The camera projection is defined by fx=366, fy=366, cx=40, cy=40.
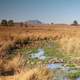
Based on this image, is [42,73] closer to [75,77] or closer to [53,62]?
[75,77]

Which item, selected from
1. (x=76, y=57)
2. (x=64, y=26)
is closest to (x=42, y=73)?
(x=76, y=57)

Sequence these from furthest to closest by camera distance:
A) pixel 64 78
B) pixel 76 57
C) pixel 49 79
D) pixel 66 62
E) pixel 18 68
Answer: pixel 76 57 → pixel 66 62 → pixel 18 68 → pixel 64 78 → pixel 49 79

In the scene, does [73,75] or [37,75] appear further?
[73,75]

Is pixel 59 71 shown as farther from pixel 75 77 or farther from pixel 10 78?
pixel 10 78

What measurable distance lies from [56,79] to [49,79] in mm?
446

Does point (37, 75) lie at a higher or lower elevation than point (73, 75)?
higher

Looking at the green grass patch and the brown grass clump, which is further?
the green grass patch

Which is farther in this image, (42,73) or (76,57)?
(76,57)

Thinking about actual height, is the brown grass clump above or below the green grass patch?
above

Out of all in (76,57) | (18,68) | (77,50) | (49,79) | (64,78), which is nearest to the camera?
(49,79)

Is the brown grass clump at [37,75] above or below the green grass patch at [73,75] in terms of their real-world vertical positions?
above

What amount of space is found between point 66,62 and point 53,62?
492 mm

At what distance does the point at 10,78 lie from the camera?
31.9 feet

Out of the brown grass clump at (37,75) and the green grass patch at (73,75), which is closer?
the brown grass clump at (37,75)
